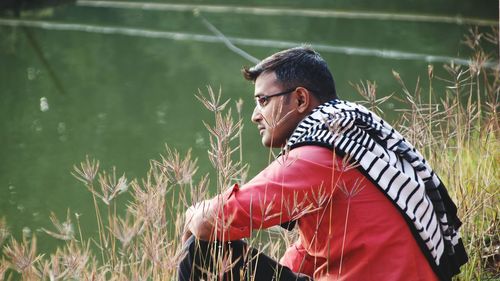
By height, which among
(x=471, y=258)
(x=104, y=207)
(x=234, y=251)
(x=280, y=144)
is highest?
(x=280, y=144)

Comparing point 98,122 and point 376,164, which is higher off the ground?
point 376,164

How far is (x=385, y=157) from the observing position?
6.65 ft

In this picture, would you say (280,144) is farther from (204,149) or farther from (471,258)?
(204,149)

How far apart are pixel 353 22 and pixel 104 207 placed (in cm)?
624

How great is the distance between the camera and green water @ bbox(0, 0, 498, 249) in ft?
17.2

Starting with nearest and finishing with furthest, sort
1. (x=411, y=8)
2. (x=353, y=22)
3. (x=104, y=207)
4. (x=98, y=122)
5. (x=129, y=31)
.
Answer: (x=104, y=207)
(x=98, y=122)
(x=129, y=31)
(x=353, y=22)
(x=411, y=8)

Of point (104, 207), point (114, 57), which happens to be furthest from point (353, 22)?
point (104, 207)

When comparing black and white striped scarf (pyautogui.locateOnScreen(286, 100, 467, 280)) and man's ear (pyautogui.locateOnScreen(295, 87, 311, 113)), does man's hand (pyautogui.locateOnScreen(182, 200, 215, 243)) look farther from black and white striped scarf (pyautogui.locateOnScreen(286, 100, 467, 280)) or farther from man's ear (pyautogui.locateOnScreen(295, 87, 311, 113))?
man's ear (pyautogui.locateOnScreen(295, 87, 311, 113))

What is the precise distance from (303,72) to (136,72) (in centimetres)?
571

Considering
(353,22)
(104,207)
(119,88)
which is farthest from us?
(353,22)

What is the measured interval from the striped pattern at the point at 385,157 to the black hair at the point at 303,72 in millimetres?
84

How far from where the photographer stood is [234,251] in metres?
2.12

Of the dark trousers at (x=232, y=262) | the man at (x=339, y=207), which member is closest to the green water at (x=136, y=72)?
the man at (x=339, y=207)

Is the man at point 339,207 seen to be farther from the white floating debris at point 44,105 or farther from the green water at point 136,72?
the white floating debris at point 44,105
